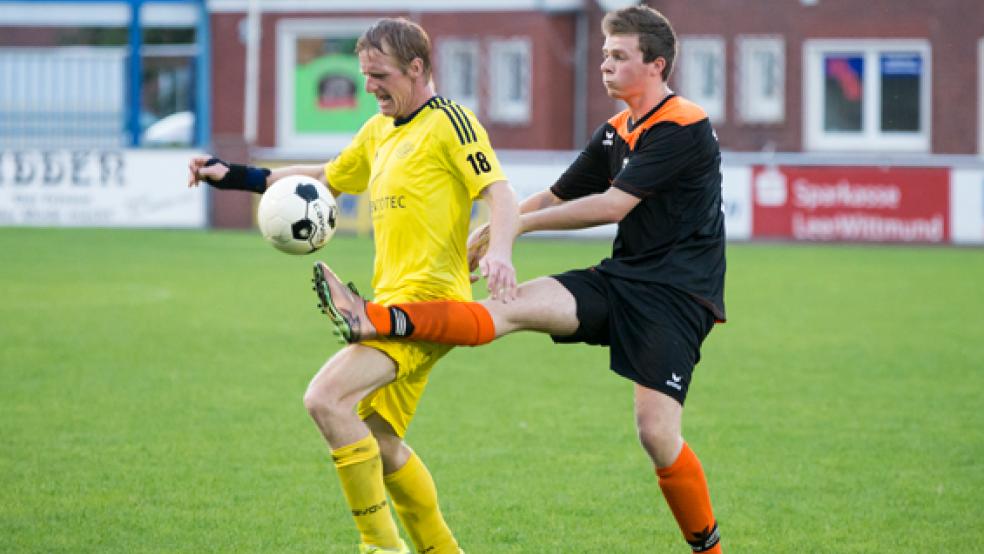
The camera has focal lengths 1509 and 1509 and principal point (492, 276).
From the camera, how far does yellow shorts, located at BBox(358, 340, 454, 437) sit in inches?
202

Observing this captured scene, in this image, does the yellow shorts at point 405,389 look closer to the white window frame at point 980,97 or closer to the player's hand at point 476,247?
the player's hand at point 476,247

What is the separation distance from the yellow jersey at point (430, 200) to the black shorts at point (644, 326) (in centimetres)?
44

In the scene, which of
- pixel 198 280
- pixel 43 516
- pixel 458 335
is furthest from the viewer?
pixel 198 280

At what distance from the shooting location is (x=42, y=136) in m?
28.9

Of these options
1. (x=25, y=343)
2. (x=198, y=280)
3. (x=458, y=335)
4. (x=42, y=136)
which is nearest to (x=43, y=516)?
(x=458, y=335)

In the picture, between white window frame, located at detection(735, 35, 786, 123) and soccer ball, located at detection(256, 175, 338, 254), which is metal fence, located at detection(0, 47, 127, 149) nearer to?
white window frame, located at detection(735, 35, 786, 123)

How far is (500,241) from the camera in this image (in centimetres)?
505

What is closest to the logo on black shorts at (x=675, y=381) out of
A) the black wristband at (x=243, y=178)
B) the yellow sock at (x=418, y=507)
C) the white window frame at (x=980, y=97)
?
the yellow sock at (x=418, y=507)

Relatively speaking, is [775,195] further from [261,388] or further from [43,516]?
[43,516]

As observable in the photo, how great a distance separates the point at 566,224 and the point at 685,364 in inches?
25.6

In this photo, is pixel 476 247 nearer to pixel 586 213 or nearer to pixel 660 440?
pixel 586 213

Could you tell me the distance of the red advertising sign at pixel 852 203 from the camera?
21.9m

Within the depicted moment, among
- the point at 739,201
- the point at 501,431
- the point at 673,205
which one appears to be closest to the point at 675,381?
the point at 673,205

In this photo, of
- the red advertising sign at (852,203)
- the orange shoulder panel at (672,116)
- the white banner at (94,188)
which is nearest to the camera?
the orange shoulder panel at (672,116)
